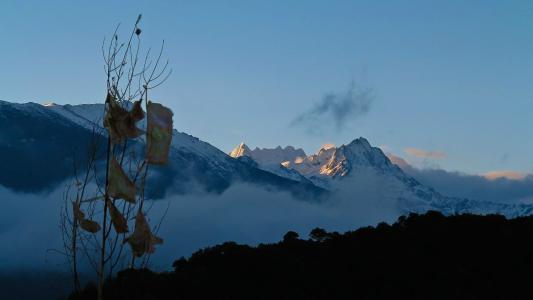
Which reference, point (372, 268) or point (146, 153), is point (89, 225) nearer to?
point (146, 153)

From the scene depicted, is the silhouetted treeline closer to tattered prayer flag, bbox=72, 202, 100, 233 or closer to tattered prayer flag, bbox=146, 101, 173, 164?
tattered prayer flag, bbox=72, 202, 100, 233

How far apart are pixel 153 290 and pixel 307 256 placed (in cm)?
912

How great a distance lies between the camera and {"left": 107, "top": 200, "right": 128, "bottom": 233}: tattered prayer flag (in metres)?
8.82

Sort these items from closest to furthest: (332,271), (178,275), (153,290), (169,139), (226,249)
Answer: (169,139), (153,290), (178,275), (332,271), (226,249)

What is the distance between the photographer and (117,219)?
8.90 metres

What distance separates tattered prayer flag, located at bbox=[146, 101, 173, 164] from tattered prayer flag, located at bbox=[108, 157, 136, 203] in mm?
336

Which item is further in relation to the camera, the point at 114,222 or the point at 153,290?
the point at 153,290

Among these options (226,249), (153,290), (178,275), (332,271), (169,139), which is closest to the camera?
(169,139)

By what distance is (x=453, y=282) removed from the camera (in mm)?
29578

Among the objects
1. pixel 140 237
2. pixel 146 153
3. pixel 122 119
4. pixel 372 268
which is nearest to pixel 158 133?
pixel 146 153

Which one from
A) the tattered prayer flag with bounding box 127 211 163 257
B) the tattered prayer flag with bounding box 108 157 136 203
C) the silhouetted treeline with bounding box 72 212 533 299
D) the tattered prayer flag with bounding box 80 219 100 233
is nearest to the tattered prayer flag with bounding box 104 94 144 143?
the tattered prayer flag with bounding box 108 157 136 203

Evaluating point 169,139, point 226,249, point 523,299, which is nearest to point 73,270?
point 169,139

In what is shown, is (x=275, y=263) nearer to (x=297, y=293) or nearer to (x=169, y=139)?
(x=297, y=293)

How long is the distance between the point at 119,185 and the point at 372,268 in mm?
24108
